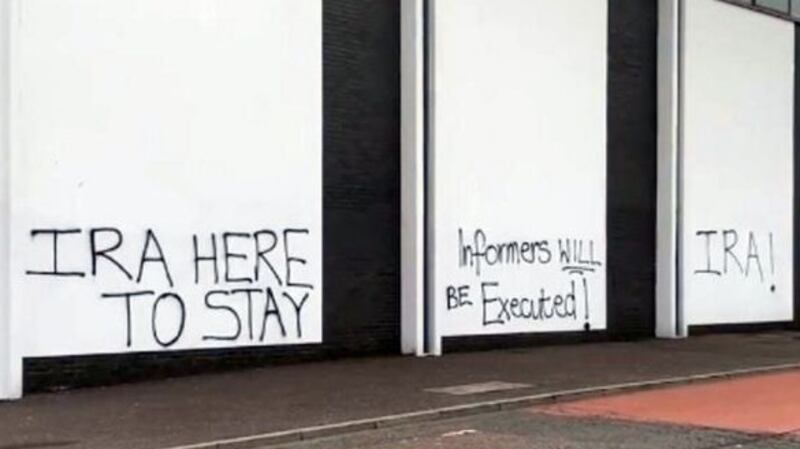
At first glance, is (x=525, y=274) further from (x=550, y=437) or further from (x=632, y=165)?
(x=550, y=437)

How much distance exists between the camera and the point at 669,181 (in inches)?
882

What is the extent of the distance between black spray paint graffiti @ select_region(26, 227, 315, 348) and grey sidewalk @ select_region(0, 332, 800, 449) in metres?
0.70

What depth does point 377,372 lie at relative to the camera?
1530 cm

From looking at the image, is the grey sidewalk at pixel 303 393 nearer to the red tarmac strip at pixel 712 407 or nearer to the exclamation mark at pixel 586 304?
the red tarmac strip at pixel 712 407

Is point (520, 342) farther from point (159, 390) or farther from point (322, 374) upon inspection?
point (159, 390)

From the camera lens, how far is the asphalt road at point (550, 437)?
403 inches

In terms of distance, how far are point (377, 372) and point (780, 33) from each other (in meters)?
14.6

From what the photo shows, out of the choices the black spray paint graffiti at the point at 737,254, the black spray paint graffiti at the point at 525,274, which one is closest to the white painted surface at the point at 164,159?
the black spray paint graffiti at the point at 525,274

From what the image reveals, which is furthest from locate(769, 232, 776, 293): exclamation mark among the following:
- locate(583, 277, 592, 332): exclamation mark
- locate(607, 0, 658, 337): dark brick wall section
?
locate(583, 277, 592, 332): exclamation mark

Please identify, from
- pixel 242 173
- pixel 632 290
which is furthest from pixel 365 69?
pixel 632 290

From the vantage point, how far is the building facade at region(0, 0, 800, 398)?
1372cm

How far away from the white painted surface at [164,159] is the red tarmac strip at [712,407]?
16.1ft

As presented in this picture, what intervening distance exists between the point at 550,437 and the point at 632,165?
1211 centimetres

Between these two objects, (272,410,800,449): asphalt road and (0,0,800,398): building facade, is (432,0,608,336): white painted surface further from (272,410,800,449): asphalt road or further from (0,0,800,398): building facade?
(272,410,800,449): asphalt road
